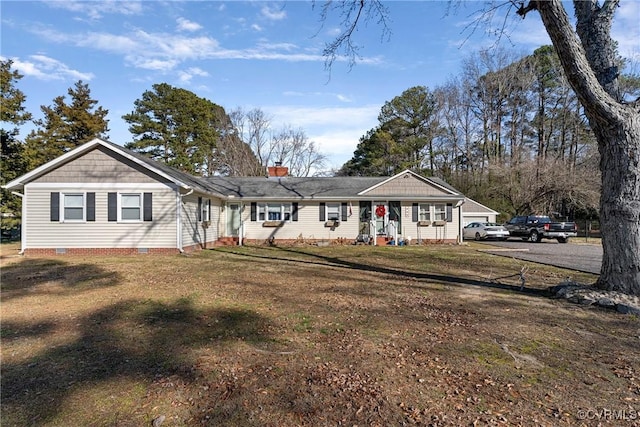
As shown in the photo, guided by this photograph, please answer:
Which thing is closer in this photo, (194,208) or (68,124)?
(194,208)

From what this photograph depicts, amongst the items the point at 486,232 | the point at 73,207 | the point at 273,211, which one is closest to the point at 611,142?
the point at 273,211

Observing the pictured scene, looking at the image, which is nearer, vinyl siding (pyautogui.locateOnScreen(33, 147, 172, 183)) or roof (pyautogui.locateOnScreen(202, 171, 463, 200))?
vinyl siding (pyautogui.locateOnScreen(33, 147, 172, 183))

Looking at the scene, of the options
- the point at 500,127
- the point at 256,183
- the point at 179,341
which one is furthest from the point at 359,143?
the point at 179,341

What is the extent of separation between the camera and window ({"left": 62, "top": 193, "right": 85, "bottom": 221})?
13.9 m

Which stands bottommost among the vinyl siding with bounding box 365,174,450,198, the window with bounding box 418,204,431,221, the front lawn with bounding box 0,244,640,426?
the front lawn with bounding box 0,244,640,426

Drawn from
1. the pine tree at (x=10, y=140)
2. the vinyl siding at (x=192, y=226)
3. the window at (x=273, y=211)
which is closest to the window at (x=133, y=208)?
the vinyl siding at (x=192, y=226)

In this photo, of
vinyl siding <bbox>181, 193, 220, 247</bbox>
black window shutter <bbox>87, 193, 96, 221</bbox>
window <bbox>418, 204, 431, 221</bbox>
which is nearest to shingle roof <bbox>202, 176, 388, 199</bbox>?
vinyl siding <bbox>181, 193, 220, 247</bbox>

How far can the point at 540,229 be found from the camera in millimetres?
22281

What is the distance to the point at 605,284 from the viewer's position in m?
6.86

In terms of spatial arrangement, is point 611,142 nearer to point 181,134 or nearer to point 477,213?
point 477,213

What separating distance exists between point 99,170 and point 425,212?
15.6m

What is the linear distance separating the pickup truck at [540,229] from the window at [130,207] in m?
22.4

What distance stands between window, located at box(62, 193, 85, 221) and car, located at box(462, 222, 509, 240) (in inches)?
916

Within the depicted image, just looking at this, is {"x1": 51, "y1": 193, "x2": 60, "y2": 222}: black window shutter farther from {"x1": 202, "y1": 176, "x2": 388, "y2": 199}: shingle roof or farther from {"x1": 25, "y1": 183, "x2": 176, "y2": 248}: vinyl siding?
{"x1": 202, "y1": 176, "x2": 388, "y2": 199}: shingle roof
